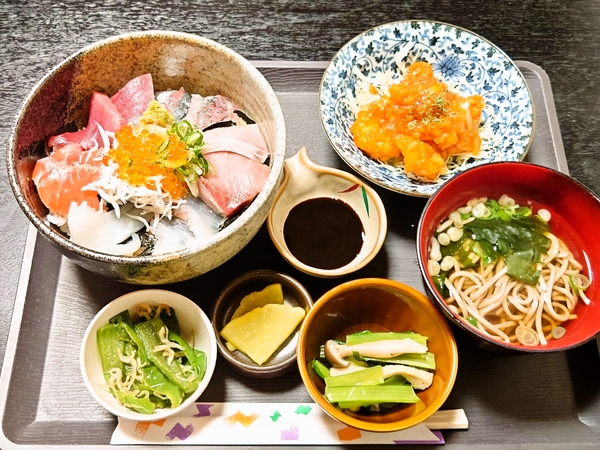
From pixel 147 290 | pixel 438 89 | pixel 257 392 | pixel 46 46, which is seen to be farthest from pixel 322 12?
pixel 257 392

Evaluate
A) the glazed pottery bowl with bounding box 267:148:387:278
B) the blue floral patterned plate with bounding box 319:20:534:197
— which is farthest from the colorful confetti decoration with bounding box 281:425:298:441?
the blue floral patterned plate with bounding box 319:20:534:197

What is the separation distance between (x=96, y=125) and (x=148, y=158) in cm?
27

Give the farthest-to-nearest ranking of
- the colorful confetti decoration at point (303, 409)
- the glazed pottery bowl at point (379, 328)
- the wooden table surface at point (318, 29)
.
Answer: the wooden table surface at point (318, 29), the colorful confetti decoration at point (303, 409), the glazed pottery bowl at point (379, 328)

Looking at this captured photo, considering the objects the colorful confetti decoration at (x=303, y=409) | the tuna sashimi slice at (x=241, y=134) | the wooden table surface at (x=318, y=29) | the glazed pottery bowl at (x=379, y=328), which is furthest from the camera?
the wooden table surface at (x=318, y=29)

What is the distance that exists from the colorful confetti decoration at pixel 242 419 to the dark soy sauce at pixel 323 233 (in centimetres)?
47

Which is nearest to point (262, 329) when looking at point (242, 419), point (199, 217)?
point (242, 419)

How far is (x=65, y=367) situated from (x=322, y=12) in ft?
5.70

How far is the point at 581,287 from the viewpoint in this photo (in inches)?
61.6

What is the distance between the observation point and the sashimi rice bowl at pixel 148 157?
134cm

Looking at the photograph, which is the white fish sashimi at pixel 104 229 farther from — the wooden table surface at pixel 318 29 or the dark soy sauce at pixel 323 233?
the wooden table surface at pixel 318 29

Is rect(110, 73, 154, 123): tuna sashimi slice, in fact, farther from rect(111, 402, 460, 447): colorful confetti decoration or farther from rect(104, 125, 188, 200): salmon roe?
rect(111, 402, 460, 447): colorful confetti decoration

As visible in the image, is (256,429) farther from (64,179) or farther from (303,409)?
(64,179)

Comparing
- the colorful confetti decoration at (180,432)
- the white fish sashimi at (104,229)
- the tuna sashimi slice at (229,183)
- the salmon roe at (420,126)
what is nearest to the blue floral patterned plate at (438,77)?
the salmon roe at (420,126)

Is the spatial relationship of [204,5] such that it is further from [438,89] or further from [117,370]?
[117,370]
